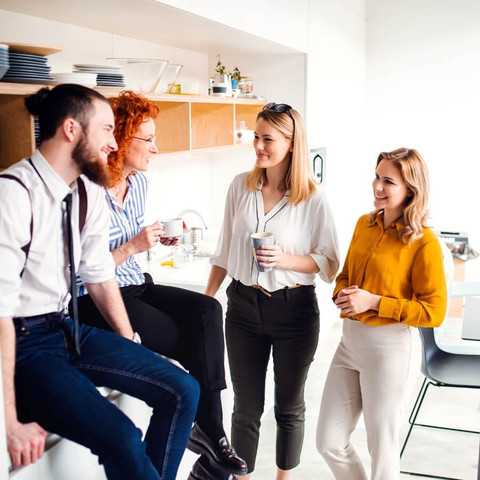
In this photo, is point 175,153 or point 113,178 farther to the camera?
point 175,153

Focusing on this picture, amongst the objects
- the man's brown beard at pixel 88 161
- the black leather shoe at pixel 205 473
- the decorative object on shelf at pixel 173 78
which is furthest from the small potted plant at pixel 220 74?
the black leather shoe at pixel 205 473

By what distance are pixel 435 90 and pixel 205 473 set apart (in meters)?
4.48

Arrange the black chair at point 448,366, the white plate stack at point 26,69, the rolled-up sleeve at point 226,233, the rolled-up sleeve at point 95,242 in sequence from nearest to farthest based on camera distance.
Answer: the rolled-up sleeve at point 95,242
the white plate stack at point 26,69
the rolled-up sleeve at point 226,233
the black chair at point 448,366

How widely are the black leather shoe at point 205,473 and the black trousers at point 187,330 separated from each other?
0.11m

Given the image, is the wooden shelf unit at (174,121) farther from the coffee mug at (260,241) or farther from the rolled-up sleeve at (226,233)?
the coffee mug at (260,241)

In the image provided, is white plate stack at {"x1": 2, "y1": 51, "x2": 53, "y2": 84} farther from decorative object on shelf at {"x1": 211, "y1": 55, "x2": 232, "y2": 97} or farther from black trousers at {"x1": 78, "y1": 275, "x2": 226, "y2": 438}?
decorative object on shelf at {"x1": 211, "y1": 55, "x2": 232, "y2": 97}

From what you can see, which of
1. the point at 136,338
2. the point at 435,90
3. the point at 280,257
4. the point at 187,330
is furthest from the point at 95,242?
the point at 435,90

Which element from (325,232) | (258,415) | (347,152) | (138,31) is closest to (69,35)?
(138,31)

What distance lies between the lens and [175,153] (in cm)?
295

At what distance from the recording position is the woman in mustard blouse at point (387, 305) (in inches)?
82.6

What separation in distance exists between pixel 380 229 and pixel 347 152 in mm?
3150

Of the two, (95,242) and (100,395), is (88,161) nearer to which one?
(95,242)

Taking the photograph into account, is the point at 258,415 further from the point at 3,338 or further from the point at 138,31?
the point at 138,31

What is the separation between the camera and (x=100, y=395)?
152 centimetres
